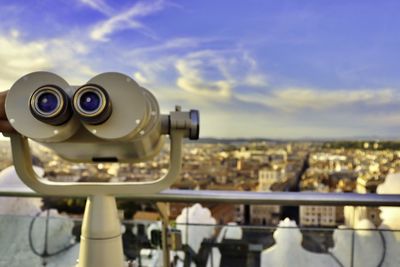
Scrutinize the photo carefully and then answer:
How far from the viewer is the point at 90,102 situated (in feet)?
2.73

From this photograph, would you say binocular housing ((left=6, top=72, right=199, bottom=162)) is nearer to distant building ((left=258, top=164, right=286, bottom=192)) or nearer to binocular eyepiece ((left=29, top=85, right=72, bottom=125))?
binocular eyepiece ((left=29, top=85, right=72, bottom=125))

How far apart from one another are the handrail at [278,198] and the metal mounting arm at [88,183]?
21.8 inches

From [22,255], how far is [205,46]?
4.37 metres

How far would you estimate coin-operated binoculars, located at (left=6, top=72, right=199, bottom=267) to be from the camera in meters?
0.84

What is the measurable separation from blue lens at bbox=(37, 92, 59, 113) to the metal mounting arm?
0.76 feet

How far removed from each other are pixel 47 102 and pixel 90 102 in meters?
0.10

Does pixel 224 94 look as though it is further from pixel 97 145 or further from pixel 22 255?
pixel 97 145

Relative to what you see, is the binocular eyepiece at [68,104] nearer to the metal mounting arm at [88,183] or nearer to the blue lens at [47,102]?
the blue lens at [47,102]

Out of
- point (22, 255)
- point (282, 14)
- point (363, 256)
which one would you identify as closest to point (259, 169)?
point (282, 14)

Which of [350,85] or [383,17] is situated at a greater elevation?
[383,17]

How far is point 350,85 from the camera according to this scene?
5652mm

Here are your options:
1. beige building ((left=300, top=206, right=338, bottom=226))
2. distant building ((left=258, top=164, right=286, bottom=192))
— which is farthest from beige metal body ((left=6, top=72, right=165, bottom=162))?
distant building ((left=258, top=164, right=286, bottom=192))

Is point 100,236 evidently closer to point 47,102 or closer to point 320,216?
point 47,102

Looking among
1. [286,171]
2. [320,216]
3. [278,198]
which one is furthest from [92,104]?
[286,171]
